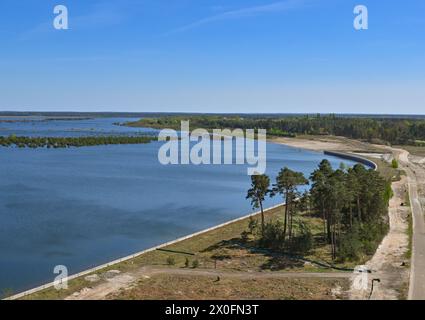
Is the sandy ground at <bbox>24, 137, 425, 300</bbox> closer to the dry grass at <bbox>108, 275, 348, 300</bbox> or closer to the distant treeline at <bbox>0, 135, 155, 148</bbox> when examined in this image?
the dry grass at <bbox>108, 275, 348, 300</bbox>

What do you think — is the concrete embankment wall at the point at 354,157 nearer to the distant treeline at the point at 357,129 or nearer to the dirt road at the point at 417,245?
the dirt road at the point at 417,245

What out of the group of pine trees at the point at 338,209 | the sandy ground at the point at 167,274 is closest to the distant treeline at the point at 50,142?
the group of pine trees at the point at 338,209

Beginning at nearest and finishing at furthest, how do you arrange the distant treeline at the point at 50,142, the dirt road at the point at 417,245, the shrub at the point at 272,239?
the dirt road at the point at 417,245 < the shrub at the point at 272,239 < the distant treeline at the point at 50,142

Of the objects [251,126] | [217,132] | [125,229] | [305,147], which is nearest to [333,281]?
[125,229]

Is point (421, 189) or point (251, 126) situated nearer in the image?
point (421, 189)

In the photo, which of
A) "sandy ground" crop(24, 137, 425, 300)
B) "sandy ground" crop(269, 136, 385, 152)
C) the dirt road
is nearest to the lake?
"sandy ground" crop(24, 137, 425, 300)
